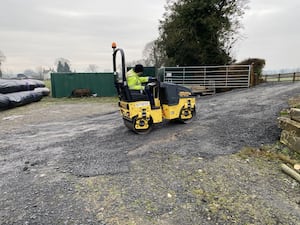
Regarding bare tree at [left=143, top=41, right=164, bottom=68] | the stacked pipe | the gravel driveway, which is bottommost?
the gravel driveway

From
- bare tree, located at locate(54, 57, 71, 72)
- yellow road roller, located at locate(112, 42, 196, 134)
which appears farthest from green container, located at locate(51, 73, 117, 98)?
bare tree, located at locate(54, 57, 71, 72)

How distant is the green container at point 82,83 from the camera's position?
1458 cm

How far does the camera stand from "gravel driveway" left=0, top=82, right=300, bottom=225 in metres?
2.14

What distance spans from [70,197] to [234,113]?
5.02 metres

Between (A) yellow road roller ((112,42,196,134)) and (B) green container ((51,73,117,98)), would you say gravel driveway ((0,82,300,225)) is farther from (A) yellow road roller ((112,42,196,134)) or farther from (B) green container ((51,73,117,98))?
(B) green container ((51,73,117,98))

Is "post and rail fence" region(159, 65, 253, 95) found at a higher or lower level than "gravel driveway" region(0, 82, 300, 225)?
higher

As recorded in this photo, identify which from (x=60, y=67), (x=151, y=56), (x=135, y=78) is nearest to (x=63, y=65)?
(x=60, y=67)

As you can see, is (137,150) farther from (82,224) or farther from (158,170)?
(82,224)

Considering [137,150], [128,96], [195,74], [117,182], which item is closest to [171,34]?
[195,74]

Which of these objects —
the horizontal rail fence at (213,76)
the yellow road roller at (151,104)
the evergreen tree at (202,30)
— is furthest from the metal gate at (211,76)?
the yellow road roller at (151,104)

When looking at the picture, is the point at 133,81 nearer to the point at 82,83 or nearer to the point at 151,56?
the point at 82,83

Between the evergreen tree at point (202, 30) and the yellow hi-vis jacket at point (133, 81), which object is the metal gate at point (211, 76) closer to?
the evergreen tree at point (202, 30)

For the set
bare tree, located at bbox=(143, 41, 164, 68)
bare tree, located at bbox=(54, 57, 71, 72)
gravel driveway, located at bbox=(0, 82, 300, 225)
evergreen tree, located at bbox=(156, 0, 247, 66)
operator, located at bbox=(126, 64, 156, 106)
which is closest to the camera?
gravel driveway, located at bbox=(0, 82, 300, 225)

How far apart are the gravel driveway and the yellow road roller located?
0.33m
